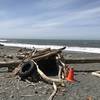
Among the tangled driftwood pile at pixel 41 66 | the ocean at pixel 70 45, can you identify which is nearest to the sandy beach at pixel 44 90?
the tangled driftwood pile at pixel 41 66

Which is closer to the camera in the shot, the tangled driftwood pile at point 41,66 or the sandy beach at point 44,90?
the sandy beach at point 44,90

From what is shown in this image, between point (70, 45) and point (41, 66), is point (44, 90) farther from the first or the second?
point (70, 45)

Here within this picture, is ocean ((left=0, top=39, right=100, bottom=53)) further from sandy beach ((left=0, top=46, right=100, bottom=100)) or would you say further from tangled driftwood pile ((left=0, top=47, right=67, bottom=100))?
sandy beach ((left=0, top=46, right=100, bottom=100))

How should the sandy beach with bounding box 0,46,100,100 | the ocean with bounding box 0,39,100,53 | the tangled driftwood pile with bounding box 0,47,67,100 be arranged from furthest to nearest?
the ocean with bounding box 0,39,100,53 < the tangled driftwood pile with bounding box 0,47,67,100 < the sandy beach with bounding box 0,46,100,100

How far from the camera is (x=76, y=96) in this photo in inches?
371

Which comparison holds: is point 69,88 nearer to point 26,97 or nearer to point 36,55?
point 26,97

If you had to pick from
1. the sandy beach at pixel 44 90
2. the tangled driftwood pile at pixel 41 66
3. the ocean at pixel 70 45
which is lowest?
the ocean at pixel 70 45

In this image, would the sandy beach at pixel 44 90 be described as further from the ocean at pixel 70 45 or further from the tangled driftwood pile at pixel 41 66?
the ocean at pixel 70 45

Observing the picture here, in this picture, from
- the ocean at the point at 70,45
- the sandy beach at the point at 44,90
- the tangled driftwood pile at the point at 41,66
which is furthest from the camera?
the ocean at the point at 70,45

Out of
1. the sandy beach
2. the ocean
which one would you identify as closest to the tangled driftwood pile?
the sandy beach

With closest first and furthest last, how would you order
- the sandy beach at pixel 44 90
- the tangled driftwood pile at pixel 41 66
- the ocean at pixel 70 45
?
1. the sandy beach at pixel 44 90
2. the tangled driftwood pile at pixel 41 66
3. the ocean at pixel 70 45

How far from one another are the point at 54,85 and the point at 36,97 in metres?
1.36

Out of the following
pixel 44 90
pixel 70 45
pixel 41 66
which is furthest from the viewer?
pixel 70 45

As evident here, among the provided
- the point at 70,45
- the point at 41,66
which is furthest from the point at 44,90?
the point at 70,45
